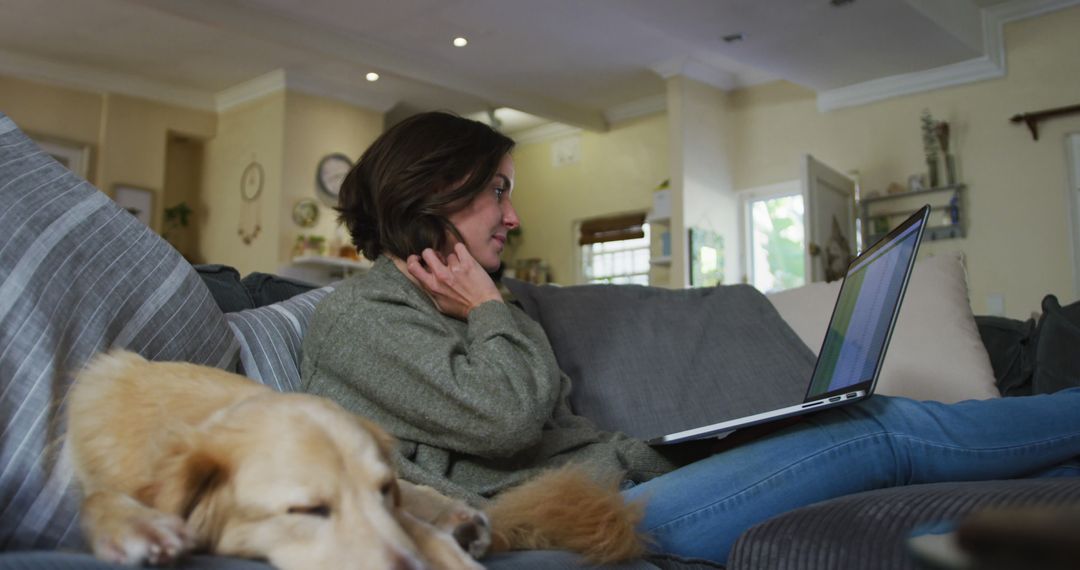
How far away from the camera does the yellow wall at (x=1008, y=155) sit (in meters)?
5.29

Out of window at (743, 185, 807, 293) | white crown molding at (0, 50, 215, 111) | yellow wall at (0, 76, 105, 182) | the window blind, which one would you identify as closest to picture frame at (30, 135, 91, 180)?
yellow wall at (0, 76, 105, 182)

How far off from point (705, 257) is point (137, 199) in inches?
186

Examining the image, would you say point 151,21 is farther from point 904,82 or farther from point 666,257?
point 904,82

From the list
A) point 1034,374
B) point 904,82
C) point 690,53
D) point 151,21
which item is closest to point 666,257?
point 690,53

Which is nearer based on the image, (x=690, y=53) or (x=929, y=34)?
(x=929, y=34)

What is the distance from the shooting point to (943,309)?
2092 mm

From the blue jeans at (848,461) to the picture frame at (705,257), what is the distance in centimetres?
470

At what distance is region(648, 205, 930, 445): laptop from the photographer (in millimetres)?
1213

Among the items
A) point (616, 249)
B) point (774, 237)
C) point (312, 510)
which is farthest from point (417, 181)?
point (616, 249)

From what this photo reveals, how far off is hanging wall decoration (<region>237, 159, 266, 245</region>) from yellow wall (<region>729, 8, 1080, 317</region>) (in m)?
4.67

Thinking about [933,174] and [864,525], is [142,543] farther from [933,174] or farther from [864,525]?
[933,174]

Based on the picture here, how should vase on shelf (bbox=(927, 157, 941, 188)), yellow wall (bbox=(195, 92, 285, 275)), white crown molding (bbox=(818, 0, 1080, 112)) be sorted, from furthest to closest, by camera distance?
yellow wall (bbox=(195, 92, 285, 275))
vase on shelf (bbox=(927, 157, 941, 188))
white crown molding (bbox=(818, 0, 1080, 112))

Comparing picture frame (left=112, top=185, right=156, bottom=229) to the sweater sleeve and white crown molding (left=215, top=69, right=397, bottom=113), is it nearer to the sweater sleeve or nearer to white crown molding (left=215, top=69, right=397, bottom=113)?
white crown molding (left=215, top=69, right=397, bottom=113)

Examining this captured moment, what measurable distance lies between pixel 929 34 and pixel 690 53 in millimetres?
1714
